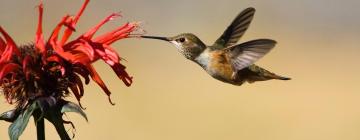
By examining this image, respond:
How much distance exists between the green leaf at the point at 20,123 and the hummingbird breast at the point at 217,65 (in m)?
1.14

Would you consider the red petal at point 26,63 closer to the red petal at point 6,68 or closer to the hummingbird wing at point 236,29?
the red petal at point 6,68

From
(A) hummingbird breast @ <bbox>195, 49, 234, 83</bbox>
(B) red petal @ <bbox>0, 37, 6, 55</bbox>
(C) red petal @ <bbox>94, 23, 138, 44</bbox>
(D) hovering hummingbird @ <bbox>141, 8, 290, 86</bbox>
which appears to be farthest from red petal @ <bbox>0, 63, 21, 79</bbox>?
(A) hummingbird breast @ <bbox>195, 49, 234, 83</bbox>

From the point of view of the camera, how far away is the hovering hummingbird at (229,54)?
4512 mm

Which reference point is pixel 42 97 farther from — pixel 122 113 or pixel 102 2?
pixel 102 2

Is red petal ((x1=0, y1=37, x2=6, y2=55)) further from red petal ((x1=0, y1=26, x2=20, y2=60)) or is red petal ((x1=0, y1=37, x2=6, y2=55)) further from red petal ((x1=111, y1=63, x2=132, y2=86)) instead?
red petal ((x1=111, y1=63, x2=132, y2=86))

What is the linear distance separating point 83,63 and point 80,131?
23.4 feet

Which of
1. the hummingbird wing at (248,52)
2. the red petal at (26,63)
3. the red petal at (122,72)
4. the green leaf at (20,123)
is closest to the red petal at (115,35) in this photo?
the red petal at (122,72)

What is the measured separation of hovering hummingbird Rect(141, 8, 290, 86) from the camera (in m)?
4.51

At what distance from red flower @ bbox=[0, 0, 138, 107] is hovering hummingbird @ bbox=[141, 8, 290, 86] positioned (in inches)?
24.8

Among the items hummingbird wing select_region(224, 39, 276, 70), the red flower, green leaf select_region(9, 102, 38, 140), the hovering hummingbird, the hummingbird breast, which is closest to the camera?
green leaf select_region(9, 102, 38, 140)

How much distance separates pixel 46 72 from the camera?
395cm

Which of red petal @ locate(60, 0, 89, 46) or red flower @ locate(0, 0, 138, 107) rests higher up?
red petal @ locate(60, 0, 89, 46)

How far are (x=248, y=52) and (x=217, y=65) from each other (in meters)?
0.24

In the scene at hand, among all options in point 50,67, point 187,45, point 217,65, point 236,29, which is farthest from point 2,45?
point 236,29
